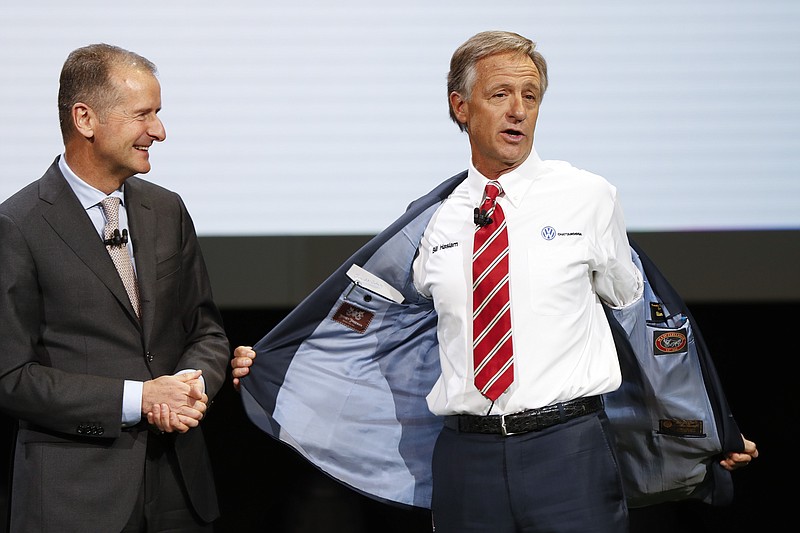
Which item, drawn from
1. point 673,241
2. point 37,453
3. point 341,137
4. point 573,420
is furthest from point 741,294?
point 37,453

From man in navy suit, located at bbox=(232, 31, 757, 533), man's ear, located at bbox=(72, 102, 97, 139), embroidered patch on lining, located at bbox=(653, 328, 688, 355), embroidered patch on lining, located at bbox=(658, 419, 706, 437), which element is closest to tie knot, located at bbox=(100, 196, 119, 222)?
man's ear, located at bbox=(72, 102, 97, 139)

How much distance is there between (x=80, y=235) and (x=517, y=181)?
1165 millimetres

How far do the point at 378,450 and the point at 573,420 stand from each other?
738 millimetres

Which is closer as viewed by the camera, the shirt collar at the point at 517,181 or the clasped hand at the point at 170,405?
the clasped hand at the point at 170,405

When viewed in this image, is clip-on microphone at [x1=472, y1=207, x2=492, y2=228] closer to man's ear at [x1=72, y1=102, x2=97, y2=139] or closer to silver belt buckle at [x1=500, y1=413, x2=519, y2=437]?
silver belt buckle at [x1=500, y1=413, x2=519, y2=437]

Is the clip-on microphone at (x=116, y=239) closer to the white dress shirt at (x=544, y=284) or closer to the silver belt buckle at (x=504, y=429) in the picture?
the white dress shirt at (x=544, y=284)

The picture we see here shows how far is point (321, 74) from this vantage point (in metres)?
3.52

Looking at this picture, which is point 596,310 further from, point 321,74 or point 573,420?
point 321,74

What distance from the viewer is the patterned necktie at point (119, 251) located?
99.9 inches

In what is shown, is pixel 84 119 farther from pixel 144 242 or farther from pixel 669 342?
pixel 669 342

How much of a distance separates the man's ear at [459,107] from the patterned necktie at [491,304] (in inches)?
10.8

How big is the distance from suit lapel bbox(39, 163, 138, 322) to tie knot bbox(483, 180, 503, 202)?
990mm

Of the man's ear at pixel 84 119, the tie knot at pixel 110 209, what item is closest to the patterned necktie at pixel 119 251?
the tie knot at pixel 110 209

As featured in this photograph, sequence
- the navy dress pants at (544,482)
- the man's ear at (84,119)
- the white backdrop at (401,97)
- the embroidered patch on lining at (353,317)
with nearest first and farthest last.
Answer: the navy dress pants at (544,482) → the man's ear at (84,119) → the embroidered patch on lining at (353,317) → the white backdrop at (401,97)
